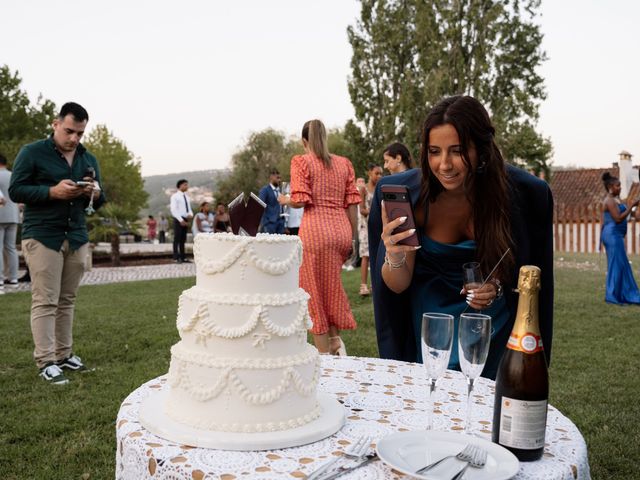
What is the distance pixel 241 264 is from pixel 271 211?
388 inches

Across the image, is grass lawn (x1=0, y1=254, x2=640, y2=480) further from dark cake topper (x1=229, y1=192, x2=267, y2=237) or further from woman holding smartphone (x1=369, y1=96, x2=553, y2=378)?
dark cake topper (x1=229, y1=192, x2=267, y2=237)

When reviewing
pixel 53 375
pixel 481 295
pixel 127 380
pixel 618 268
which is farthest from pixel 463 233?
pixel 618 268

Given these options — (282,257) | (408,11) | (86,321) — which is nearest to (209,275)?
(282,257)

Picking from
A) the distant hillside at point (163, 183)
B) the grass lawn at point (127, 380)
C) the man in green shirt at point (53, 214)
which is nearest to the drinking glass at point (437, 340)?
the grass lawn at point (127, 380)

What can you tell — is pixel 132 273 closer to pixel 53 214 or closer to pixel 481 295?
pixel 53 214

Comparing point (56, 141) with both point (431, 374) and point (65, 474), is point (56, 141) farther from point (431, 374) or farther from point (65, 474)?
point (431, 374)

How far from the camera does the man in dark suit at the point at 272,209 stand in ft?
37.1

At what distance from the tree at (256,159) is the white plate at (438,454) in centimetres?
5587

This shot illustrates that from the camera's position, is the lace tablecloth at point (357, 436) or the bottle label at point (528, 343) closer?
the lace tablecloth at point (357, 436)

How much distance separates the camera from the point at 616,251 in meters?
10.1

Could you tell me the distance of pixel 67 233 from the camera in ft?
17.0

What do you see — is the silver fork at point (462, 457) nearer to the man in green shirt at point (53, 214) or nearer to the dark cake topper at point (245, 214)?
the dark cake topper at point (245, 214)

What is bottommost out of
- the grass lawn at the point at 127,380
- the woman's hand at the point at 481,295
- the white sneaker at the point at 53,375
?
the grass lawn at the point at 127,380

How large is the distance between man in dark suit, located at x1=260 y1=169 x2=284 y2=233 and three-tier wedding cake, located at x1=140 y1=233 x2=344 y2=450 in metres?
9.53
